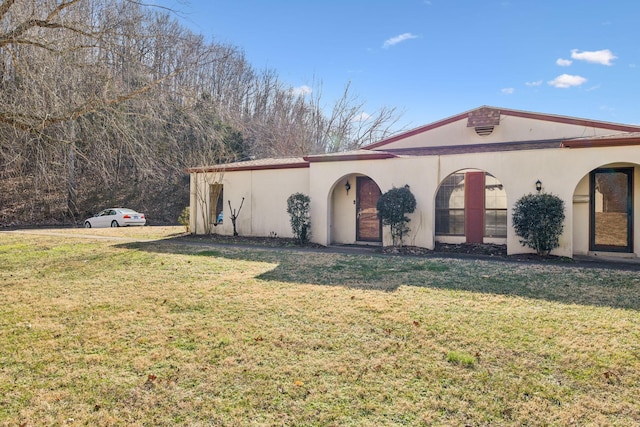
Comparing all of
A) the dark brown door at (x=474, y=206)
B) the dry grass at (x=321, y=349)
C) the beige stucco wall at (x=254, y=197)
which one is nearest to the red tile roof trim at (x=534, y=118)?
the dark brown door at (x=474, y=206)

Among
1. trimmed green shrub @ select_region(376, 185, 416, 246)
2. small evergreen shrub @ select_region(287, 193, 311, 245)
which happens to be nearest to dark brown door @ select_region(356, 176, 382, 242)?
trimmed green shrub @ select_region(376, 185, 416, 246)

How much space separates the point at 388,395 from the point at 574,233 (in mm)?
9471

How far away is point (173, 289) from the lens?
6.45 metres

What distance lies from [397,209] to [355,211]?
2213 millimetres

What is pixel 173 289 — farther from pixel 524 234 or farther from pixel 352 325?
pixel 524 234

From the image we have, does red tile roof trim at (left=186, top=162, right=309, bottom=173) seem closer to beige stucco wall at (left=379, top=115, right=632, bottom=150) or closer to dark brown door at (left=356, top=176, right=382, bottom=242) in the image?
dark brown door at (left=356, top=176, right=382, bottom=242)

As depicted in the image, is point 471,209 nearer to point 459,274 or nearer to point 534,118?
point 534,118

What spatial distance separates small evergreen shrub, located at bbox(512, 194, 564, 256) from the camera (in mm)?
9273

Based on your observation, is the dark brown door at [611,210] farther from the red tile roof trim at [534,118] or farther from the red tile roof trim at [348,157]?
the red tile roof trim at [348,157]

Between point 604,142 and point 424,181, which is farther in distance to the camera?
point 424,181

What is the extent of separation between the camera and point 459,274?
7.59 metres

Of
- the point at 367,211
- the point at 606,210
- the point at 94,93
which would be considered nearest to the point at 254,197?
the point at 367,211

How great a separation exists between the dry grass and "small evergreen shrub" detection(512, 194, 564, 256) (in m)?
2.00

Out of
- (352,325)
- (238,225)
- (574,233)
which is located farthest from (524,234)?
(238,225)
